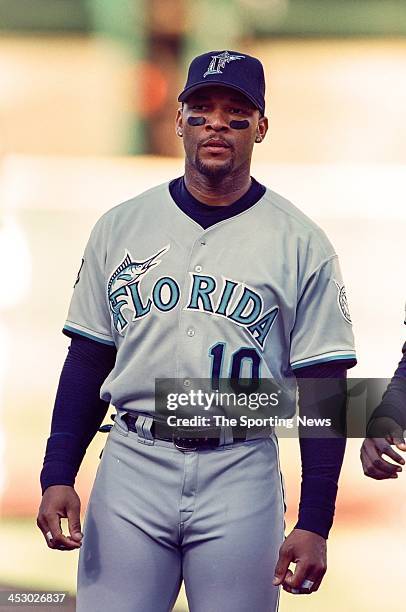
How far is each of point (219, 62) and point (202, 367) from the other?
1.82 feet

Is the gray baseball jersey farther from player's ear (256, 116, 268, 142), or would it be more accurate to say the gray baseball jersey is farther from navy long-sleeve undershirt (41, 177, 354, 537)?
player's ear (256, 116, 268, 142)

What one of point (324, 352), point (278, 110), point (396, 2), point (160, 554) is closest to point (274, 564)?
point (160, 554)

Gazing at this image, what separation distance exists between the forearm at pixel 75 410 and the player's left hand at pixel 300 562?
414 mm

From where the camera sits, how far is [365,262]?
120 inches

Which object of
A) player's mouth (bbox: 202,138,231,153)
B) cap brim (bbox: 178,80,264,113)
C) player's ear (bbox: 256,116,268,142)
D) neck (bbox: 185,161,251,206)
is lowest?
neck (bbox: 185,161,251,206)

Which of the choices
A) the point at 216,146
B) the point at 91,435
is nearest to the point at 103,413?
the point at 91,435

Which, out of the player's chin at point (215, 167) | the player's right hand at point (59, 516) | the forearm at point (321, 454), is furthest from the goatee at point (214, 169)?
the player's right hand at point (59, 516)

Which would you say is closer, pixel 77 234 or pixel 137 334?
pixel 137 334

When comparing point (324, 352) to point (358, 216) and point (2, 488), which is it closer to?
point (358, 216)

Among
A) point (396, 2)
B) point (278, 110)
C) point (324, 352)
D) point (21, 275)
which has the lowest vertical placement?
point (324, 352)

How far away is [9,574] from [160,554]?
1218mm

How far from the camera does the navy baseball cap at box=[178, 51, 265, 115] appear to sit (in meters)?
2.12

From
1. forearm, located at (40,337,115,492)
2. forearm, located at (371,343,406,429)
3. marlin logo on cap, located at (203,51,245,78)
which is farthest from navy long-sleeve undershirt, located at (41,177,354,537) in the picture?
marlin logo on cap, located at (203,51,245,78)

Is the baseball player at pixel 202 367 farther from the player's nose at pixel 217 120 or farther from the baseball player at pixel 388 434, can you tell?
the baseball player at pixel 388 434
